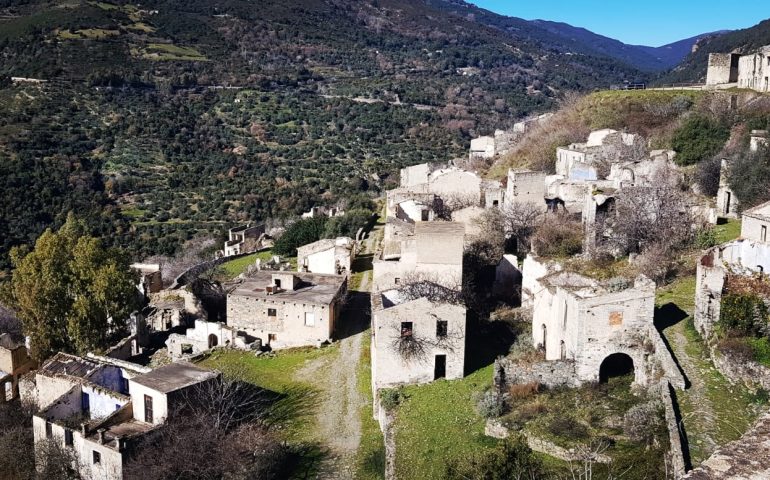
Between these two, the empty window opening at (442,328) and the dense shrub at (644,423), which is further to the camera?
the empty window opening at (442,328)

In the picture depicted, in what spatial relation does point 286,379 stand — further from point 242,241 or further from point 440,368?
point 242,241

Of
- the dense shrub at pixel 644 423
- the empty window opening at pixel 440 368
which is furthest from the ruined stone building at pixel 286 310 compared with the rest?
the dense shrub at pixel 644 423

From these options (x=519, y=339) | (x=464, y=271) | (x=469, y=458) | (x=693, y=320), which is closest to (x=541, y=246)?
(x=464, y=271)

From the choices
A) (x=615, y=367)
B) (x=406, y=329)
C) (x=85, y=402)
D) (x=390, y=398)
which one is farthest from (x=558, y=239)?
(x=85, y=402)

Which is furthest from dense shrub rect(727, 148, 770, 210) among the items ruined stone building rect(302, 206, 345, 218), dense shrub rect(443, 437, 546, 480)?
ruined stone building rect(302, 206, 345, 218)

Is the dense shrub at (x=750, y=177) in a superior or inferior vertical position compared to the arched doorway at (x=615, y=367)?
superior

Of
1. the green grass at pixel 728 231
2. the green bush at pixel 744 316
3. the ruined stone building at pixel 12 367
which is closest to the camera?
the green bush at pixel 744 316

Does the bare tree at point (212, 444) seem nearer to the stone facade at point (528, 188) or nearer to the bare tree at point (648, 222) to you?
the bare tree at point (648, 222)

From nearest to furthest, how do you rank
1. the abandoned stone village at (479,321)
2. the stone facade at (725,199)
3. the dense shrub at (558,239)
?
1. the abandoned stone village at (479,321)
2. the dense shrub at (558,239)
3. the stone facade at (725,199)
